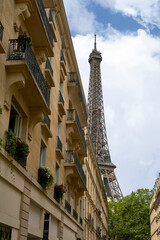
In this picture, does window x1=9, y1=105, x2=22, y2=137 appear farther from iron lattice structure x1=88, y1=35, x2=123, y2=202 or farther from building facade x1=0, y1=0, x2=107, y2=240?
iron lattice structure x1=88, y1=35, x2=123, y2=202

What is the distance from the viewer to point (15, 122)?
43.6ft

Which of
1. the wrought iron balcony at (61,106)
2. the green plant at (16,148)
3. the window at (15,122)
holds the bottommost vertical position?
the green plant at (16,148)

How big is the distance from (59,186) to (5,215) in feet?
27.3

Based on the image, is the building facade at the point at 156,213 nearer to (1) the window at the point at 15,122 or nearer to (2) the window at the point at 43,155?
(2) the window at the point at 43,155

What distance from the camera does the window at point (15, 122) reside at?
13.0m

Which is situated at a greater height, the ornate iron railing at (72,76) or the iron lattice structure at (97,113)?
the iron lattice structure at (97,113)

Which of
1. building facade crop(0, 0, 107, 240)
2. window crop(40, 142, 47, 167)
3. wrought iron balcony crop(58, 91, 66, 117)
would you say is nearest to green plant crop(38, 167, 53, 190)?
building facade crop(0, 0, 107, 240)

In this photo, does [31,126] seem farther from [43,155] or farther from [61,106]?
[61,106]

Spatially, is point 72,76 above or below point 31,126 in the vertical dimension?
above

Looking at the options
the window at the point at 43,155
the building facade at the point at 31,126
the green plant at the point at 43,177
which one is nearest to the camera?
the building facade at the point at 31,126

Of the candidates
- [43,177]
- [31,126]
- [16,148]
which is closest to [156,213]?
[43,177]

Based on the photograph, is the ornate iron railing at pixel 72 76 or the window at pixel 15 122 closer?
the window at pixel 15 122

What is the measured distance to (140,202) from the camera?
239 ft

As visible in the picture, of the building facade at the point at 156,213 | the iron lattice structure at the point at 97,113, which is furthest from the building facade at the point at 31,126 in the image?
the iron lattice structure at the point at 97,113
